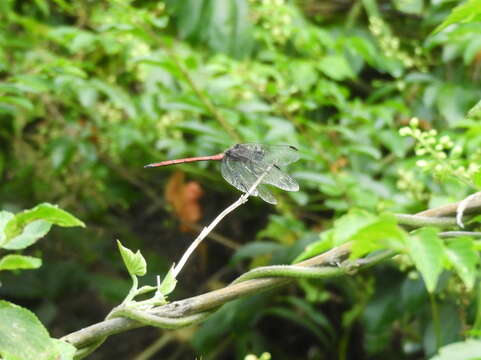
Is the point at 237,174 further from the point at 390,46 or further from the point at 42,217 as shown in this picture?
the point at 390,46

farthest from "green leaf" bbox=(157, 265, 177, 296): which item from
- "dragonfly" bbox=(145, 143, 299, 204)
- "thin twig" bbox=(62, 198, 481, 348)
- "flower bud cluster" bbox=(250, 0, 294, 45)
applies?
"flower bud cluster" bbox=(250, 0, 294, 45)

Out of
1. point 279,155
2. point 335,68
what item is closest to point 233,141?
point 335,68

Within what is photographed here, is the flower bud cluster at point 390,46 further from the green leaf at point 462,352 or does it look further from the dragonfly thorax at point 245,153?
the green leaf at point 462,352

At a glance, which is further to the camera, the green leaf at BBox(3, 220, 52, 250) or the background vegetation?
the background vegetation

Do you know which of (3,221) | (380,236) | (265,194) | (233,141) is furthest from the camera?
(233,141)

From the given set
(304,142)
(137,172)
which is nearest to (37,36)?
(137,172)

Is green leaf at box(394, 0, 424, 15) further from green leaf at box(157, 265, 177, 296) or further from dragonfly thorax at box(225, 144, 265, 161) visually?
green leaf at box(157, 265, 177, 296)

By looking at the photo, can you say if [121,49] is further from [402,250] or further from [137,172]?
[402,250]
